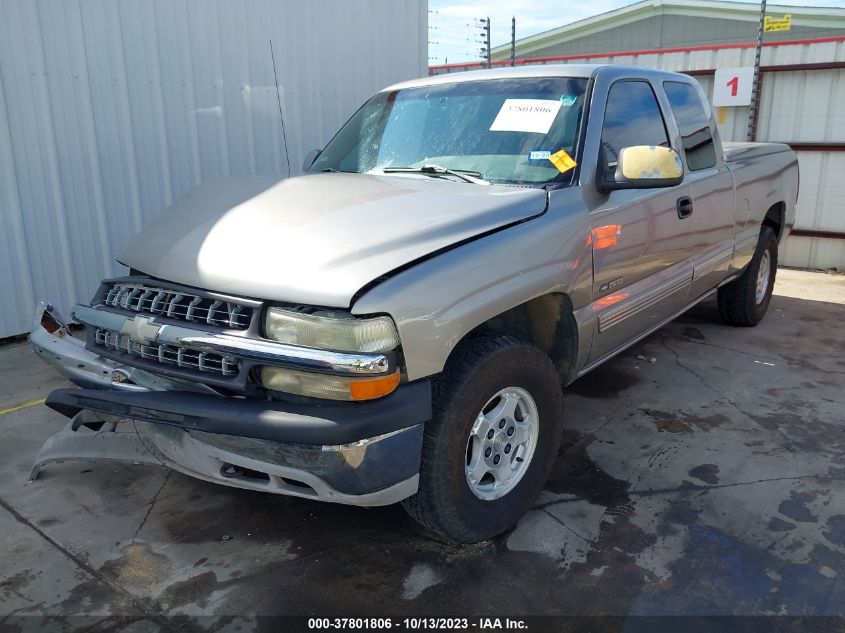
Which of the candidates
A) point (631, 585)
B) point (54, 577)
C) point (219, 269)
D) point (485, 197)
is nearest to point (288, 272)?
point (219, 269)

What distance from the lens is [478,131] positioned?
3451mm

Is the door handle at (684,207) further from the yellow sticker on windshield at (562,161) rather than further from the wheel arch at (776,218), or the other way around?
the wheel arch at (776,218)

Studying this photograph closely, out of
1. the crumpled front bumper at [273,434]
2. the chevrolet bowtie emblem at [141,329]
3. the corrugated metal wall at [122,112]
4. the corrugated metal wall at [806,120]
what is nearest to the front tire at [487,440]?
the crumpled front bumper at [273,434]

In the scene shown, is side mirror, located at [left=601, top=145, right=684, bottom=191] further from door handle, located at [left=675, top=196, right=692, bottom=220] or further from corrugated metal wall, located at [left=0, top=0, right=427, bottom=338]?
corrugated metal wall, located at [left=0, top=0, right=427, bottom=338]

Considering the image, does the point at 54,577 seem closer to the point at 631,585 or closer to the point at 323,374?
the point at 323,374

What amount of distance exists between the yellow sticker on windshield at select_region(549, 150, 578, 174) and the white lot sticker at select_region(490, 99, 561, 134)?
15cm

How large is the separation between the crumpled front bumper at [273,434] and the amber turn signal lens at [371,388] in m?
0.04

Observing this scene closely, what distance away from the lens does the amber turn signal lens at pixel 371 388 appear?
222 cm

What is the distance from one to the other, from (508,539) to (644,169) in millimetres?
1731

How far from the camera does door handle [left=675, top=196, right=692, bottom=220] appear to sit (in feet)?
13.0

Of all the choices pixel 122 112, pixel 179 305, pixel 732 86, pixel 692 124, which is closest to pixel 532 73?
pixel 692 124

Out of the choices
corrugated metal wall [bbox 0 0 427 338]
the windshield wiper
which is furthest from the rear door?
corrugated metal wall [bbox 0 0 427 338]

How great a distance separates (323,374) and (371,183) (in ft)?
4.41

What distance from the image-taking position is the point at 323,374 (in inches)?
87.4
